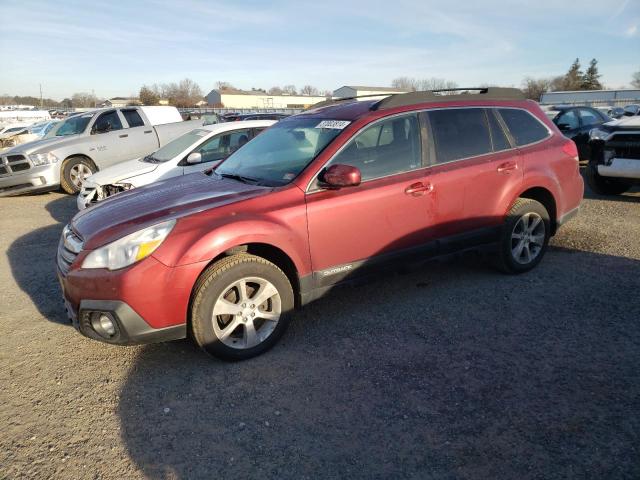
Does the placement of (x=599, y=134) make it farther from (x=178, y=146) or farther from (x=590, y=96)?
(x=590, y=96)

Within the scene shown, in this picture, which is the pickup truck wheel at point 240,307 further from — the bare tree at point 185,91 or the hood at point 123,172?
the bare tree at point 185,91

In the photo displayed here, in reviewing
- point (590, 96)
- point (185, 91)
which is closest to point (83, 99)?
point (185, 91)

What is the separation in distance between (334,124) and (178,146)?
440 cm

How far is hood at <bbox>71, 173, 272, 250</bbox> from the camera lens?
322 centimetres

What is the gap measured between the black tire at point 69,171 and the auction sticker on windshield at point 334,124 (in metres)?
Answer: 8.44

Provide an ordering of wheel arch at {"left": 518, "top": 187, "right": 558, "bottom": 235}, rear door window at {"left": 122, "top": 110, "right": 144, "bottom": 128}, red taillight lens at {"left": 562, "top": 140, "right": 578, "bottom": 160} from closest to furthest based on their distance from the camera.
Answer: wheel arch at {"left": 518, "top": 187, "right": 558, "bottom": 235}, red taillight lens at {"left": 562, "top": 140, "right": 578, "bottom": 160}, rear door window at {"left": 122, "top": 110, "right": 144, "bottom": 128}

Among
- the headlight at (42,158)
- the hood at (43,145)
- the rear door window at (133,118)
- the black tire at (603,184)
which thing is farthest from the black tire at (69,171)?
the black tire at (603,184)

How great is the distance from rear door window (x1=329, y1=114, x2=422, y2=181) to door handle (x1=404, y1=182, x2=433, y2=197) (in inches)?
6.3

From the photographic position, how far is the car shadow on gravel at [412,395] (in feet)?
7.87

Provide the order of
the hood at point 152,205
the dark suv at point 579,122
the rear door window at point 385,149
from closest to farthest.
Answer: the hood at point 152,205 → the rear door window at point 385,149 → the dark suv at point 579,122

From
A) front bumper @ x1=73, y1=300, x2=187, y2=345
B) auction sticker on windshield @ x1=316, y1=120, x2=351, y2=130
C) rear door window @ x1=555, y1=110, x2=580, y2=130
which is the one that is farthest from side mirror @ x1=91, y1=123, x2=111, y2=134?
rear door window @ x1=555, y1=110, x2=580, y2=130

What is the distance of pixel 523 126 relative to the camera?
473 cm

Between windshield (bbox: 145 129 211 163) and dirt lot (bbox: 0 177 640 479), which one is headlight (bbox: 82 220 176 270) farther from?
windshield (bbox: 145 129 211 163)

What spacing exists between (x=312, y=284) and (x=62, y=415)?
187 centimetres
